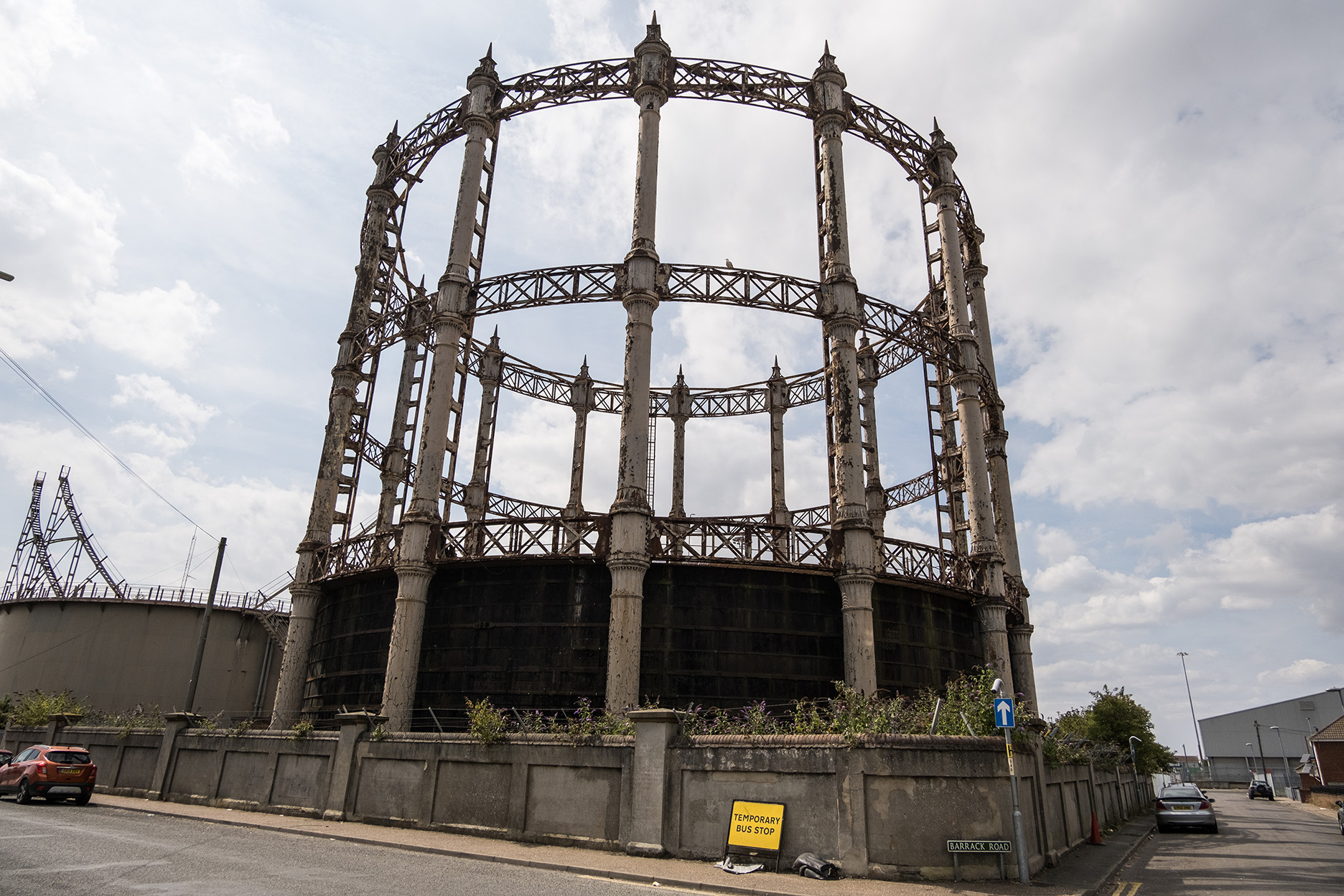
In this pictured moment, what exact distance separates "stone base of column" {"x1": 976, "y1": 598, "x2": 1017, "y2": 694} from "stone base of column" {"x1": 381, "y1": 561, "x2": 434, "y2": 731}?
54.6 ft

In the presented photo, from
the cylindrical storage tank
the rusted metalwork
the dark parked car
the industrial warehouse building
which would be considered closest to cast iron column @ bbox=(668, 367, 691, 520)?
the rusted metalwork

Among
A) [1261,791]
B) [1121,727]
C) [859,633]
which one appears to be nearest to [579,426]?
[859,633]

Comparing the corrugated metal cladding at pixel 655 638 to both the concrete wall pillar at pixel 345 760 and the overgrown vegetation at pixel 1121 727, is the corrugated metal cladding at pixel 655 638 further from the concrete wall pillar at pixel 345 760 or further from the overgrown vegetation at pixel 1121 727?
the overgrown vegetation at pixel 1121 727

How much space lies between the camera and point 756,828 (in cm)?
1186

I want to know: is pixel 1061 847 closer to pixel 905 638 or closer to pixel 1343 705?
pixel 905 638

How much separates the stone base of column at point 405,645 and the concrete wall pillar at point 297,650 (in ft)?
15.8

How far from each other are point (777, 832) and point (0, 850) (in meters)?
11.8

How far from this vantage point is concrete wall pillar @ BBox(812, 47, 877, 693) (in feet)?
63.8

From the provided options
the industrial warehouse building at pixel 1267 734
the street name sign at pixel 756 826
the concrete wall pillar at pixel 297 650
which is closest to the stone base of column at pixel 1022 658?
the street name sign at pixel 756 826

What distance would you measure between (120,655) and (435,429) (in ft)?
117

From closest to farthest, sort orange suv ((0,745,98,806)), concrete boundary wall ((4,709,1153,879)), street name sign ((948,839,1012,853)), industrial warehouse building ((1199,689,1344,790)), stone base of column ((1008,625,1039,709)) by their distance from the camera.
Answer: street name sign ((948,839,1012,853))
concrete boundary wall ((4,709,1153,879))
orange suv ((0,745,98,806))
stone base of column ((1008,625,1039,709))
industrial warehouse building ((1199,689,1344,790))

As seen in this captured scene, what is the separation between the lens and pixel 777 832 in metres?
11.7

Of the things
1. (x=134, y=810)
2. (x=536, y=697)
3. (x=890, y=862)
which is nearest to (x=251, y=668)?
(x=134, y=810)

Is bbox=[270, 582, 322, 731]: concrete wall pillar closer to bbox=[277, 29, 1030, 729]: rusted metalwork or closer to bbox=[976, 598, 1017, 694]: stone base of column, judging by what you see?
bbox=[277, 29, 1030, 729]: rusted metalwork
